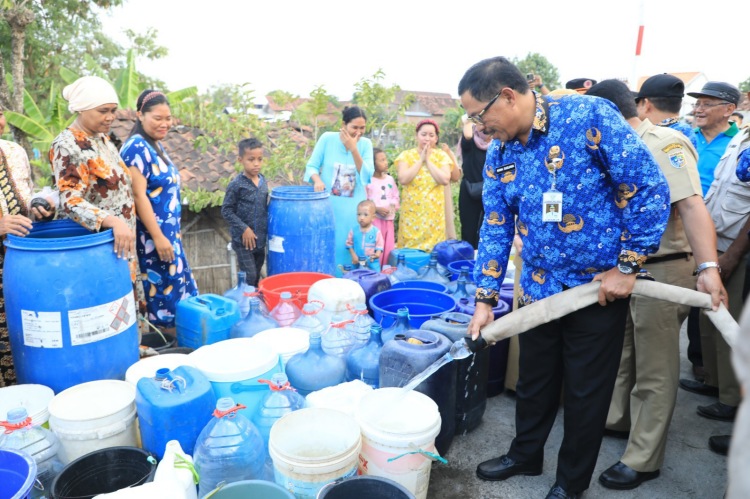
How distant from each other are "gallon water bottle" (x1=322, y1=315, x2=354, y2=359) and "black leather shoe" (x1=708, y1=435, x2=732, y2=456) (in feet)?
7.48

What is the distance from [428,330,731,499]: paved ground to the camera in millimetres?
2467

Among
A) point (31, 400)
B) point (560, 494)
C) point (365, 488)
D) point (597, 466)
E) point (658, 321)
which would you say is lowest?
point (597, 466)

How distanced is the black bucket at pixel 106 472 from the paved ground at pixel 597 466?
141 centimetres

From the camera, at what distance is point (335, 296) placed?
3.21m

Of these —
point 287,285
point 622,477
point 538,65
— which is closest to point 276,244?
point 287,285

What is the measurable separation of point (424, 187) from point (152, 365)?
337 centimetres

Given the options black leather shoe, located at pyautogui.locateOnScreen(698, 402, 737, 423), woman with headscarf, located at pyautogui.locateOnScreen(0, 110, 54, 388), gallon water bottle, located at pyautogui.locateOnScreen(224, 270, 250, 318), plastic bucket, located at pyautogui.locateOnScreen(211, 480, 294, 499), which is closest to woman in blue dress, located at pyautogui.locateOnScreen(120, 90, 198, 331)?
gallon water bottle, located at pyautogui.locateOnScreen(224, 270, 250, 318)

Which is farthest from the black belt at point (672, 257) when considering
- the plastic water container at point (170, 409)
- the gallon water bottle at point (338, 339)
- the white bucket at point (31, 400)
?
the white bucket at point (31, 400)

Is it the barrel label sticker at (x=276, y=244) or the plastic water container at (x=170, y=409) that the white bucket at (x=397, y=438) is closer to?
the plastic water container at (x=170, y=409)

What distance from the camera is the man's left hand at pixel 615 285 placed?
2002 mm

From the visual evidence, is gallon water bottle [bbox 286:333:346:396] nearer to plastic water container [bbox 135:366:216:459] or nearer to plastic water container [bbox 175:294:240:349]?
plastic water container [bbox 135:366:216:459]

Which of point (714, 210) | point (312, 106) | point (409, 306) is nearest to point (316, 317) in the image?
point (409, 306)

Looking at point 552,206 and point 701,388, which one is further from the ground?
point 552,206

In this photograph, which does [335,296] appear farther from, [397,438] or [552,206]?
[552,206]
